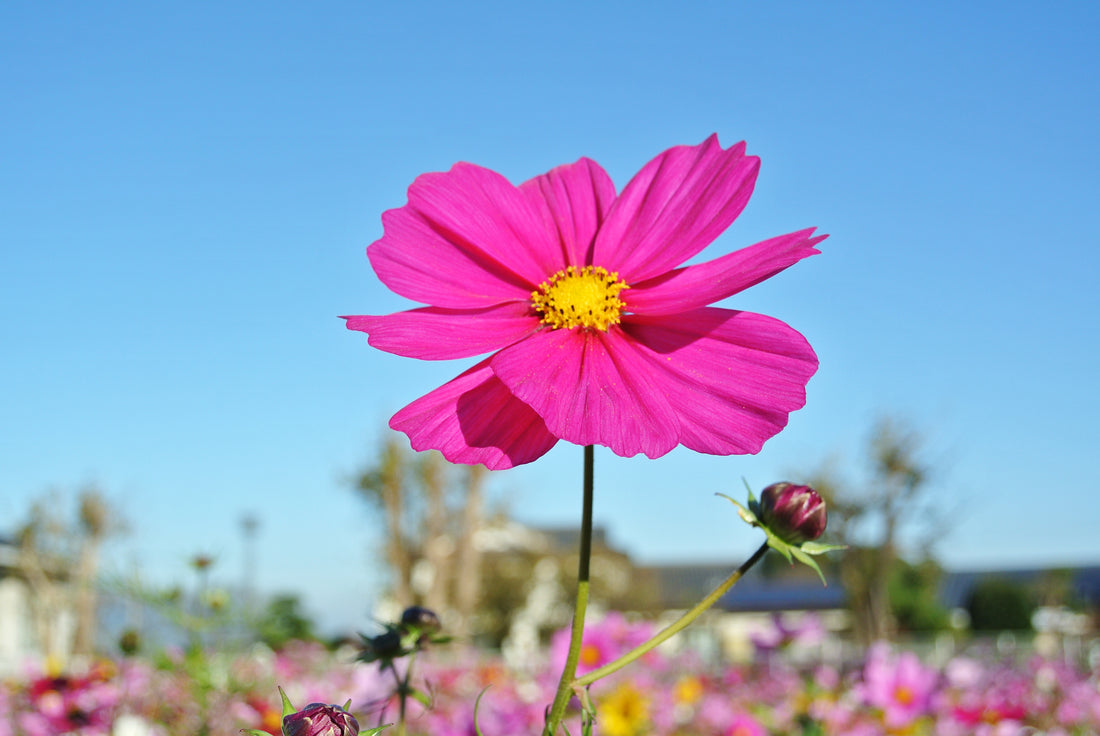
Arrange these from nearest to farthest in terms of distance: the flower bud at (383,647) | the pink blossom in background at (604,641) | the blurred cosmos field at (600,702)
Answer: the flower bud at (383,647), the blurred cosmos field at (600,702), the pink blossom in background at (604,641)

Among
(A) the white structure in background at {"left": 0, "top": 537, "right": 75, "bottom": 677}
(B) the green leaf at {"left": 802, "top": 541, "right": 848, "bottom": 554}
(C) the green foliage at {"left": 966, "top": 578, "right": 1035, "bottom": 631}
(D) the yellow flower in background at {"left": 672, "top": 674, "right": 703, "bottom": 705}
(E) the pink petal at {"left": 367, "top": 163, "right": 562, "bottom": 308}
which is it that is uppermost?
(E) the pink petal at {"left": 367, "top": 163, "right": 562, "bottom": 308}

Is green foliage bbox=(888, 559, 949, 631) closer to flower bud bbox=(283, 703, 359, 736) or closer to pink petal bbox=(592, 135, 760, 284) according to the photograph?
pink petal bbox=(592, 135, 760, 284)

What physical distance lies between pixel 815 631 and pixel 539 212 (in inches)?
109

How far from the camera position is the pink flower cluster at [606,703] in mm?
1913

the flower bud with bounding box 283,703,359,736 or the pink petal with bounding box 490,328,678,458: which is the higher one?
the pink petal with bounding box 490,328,678,458

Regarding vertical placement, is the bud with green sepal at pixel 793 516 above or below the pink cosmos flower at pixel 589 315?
below

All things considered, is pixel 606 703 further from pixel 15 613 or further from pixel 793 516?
pixel 15 613

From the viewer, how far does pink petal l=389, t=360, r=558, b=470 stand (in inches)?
28.5

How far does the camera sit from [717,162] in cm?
80

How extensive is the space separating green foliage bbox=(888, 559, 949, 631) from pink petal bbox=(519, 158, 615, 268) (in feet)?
98.0

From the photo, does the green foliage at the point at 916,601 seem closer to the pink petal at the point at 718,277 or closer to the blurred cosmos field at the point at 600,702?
the blurred cosmos field at the point at 600,702

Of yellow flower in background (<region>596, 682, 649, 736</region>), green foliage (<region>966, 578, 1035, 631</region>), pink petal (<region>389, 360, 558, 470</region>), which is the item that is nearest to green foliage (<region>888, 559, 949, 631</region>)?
green foliage (<region>966, 578, 1035, 631</region>)

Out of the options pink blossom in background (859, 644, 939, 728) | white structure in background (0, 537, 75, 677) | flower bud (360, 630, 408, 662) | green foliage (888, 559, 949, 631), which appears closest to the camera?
flower bud (360, 630, 408, 662)

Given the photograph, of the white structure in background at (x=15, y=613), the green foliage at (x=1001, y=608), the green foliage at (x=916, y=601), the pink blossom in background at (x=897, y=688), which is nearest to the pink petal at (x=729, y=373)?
the pink blossom in background at (x=897, y=688)
